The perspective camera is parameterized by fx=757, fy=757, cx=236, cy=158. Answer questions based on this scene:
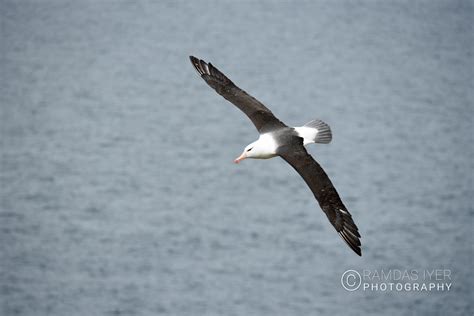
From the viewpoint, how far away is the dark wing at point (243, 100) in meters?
13.5

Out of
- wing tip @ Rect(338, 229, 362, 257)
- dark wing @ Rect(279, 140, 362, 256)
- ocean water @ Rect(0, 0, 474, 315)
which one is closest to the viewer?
wing tip @ Rect(338, 229, 362, 257)

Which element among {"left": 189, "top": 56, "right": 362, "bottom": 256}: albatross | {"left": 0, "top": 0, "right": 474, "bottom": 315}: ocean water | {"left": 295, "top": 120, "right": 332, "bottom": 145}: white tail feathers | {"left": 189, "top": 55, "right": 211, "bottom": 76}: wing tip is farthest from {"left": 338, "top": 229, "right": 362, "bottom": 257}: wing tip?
{"left": 0, "top": 0, "right": 474, "bottom": 315}: ocean water

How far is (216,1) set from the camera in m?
76.7

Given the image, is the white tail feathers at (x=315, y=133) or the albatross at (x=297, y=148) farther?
the white tail feathers at (x=315, y=133)

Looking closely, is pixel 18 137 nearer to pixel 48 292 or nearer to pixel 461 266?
pixel 48 292

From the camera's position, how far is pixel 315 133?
13.4 metres

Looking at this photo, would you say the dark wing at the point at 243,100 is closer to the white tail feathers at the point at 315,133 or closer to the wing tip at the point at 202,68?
the wing tip at the point at 202,68

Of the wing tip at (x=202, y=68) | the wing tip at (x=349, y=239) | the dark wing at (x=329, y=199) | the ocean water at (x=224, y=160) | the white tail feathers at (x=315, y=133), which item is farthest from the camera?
the ocean water at (x=224, y=160)

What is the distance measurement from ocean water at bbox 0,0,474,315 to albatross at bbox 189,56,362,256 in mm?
19502

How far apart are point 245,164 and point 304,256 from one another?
35.9 ft

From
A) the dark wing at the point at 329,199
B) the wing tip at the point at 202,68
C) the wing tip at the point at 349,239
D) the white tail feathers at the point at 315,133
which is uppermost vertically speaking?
the wing tip at the point at 202,68

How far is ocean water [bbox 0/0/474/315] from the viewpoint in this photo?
34.0 metres

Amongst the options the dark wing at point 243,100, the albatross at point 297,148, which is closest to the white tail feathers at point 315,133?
the albatross at point 297,148

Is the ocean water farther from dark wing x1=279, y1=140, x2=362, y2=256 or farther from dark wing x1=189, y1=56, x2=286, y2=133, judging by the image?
dark wing x1=279, y1=140, x2=362, y2=256
